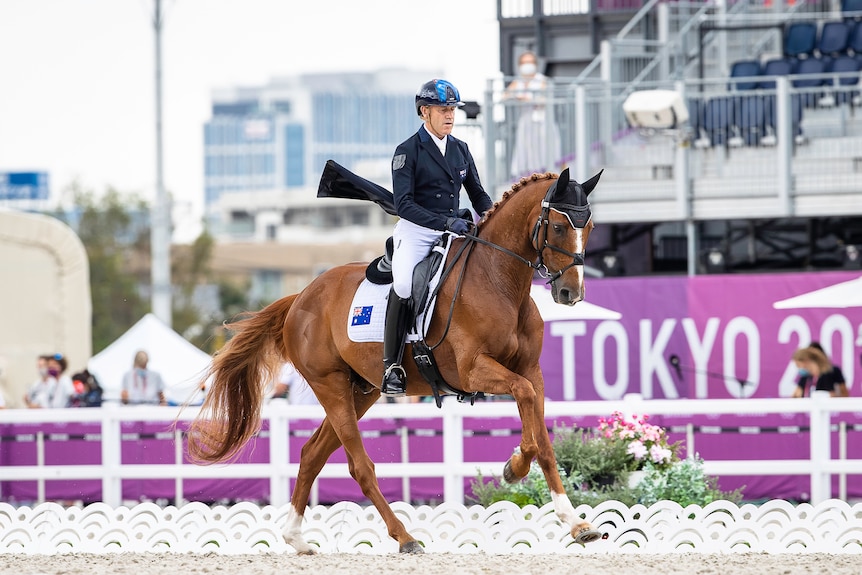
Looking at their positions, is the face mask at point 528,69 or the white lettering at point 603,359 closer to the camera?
the white lettering at point 603,359

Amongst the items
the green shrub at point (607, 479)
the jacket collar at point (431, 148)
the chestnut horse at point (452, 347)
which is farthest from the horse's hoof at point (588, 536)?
the green shrub at point (607, 479)

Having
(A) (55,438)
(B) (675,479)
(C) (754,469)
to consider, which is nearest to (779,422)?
(C) (754,469)

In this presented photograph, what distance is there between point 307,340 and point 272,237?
90240mm

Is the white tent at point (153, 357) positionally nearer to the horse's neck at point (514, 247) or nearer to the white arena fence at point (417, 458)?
the white arena fence at point (417, 458)

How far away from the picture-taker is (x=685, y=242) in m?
18.9

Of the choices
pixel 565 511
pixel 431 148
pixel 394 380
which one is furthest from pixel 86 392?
pixel 565 511

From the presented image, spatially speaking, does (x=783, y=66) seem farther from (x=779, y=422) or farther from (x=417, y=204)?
(x=417, y=204)

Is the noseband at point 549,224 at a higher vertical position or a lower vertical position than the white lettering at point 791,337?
higher

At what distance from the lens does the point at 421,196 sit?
780 cm

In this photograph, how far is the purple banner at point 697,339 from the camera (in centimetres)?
1452

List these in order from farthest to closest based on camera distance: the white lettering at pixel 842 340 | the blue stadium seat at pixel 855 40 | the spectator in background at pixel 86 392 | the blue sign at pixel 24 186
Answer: the blue sign at pixel 24 186, the blue stadium seat at pixel 855 40, the spectator in background at pixel 86 392, the white lettering at pixel 842 340

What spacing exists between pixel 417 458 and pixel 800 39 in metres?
10.5

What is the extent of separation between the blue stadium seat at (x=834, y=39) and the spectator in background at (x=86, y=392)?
1168 centimetres

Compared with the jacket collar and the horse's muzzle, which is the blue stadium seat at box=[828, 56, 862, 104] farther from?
the horse's muzzle
